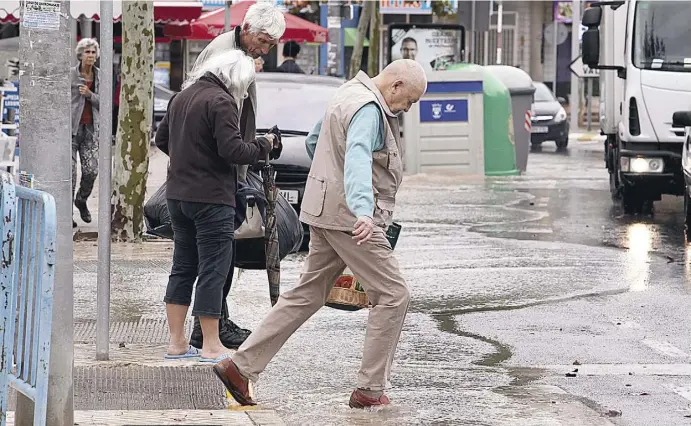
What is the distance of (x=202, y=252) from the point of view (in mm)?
7324

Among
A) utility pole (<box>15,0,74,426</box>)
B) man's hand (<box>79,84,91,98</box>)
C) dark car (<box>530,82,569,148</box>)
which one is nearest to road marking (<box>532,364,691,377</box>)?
utility pole (<box>15,0,74,426</box>)

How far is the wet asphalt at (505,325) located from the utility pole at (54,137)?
1.11m

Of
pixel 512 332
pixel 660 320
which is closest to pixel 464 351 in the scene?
pixel 512 332

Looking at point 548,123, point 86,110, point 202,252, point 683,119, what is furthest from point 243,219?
point 548,123

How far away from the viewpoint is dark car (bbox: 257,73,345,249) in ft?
41.3

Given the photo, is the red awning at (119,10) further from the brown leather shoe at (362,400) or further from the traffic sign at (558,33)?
Answer: the traffic sign at (558,33)

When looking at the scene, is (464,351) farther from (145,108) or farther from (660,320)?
(145,108)

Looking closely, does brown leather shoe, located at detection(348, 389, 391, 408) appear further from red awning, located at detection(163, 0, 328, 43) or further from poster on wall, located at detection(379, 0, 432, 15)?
poster on wall, located at detection(379, 0, 432, 15)

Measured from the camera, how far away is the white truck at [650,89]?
16.4 metres

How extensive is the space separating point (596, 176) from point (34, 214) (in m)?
19.4

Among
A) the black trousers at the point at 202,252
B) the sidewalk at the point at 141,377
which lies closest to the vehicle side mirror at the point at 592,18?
the sidewalk at the point at 141,377

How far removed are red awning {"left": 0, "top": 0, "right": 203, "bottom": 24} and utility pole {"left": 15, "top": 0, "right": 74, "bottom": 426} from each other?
457 inches

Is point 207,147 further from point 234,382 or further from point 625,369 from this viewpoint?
point 625,369

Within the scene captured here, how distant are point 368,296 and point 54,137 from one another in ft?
5.29
